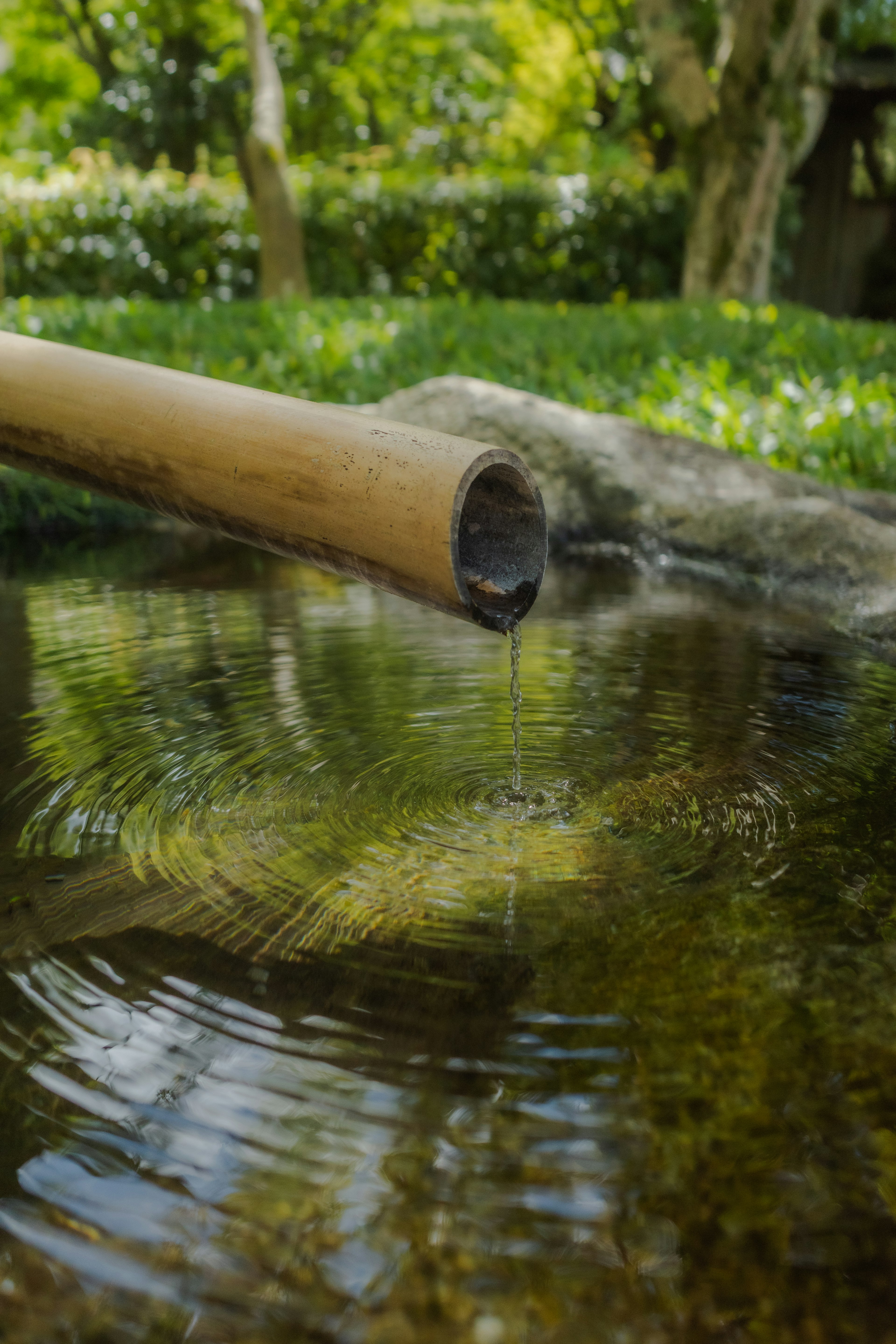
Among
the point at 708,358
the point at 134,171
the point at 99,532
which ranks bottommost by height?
the point at 99,532

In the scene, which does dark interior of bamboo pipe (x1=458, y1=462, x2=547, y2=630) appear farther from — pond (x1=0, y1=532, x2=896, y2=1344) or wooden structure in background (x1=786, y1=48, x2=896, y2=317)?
wooden structure in background (x1=786, y1=48, x2=896, y2=317)

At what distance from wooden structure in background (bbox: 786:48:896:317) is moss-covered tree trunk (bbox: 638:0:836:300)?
7.19 m

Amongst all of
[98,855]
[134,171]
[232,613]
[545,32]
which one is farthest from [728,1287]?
[545,32]

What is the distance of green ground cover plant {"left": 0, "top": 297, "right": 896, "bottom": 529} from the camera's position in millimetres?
7148

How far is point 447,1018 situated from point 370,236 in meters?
14.5

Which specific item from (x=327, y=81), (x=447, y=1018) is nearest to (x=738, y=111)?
(x=447, y=1018)

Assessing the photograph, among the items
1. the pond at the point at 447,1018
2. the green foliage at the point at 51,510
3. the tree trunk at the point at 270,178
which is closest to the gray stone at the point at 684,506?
the pond at the point at 447,1018

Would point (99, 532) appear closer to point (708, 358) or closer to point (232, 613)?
point (232, 613)

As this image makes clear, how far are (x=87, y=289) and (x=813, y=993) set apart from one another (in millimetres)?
14758

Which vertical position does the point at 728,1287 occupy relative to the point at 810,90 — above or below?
below

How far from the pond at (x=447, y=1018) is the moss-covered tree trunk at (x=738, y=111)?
9347mm

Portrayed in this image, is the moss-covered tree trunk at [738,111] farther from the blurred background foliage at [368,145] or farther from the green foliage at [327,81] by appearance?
the green foliage at [327,81]

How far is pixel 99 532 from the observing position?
734cm

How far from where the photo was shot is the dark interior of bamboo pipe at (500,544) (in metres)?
2.15
